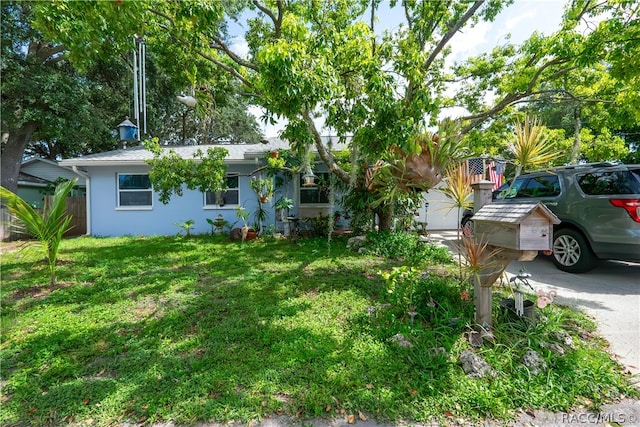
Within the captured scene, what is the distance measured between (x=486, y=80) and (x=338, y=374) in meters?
9.57

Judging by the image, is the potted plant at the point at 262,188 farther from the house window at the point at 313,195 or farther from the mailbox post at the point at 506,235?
the mailbox post at the point at 506,235

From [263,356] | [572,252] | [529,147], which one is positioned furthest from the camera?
[572,252]

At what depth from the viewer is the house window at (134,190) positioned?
999cm

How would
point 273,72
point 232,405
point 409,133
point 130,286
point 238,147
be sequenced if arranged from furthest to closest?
1. point 238,147
2. point 130,286
3. point 409,133
4. point 273,72
5. point 232,405

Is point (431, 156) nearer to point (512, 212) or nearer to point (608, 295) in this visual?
point (512, 212)

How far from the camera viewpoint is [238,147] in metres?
12.0

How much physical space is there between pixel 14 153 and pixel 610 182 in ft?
68.7

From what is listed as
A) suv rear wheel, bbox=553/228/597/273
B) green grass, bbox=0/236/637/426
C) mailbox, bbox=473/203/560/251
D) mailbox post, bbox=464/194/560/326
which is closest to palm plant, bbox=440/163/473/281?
mailbox post, bbox=464/194/560/326

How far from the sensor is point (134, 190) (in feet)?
32.9

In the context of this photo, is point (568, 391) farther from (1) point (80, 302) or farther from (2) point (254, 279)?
(1) point (80, 302)

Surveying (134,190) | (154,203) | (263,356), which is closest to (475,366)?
(263,356)

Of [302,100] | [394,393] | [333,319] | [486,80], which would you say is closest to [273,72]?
[302,100]

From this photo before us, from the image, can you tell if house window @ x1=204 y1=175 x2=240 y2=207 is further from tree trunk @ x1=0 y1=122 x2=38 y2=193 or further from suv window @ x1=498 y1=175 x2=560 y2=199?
tree trunk @ x1=0 y1=122 x2=38 y2=193

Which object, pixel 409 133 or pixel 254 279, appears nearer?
pixel 409 133
